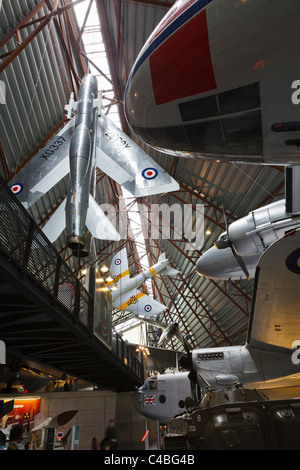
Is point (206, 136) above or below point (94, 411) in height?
above

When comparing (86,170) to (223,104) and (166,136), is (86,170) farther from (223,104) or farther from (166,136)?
(223,104)

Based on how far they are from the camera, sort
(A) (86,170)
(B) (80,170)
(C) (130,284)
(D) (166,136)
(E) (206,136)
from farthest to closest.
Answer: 1. (C) (130,284)
2. (A) (86,170)
3. (B) (80,170)
4. (D) (166,136)
5. (E) (206,136)

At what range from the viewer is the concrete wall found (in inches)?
622

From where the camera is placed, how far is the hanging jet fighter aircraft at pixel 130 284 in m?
23.7

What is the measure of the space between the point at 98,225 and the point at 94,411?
38.8 feet

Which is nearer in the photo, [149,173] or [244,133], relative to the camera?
[244,133]

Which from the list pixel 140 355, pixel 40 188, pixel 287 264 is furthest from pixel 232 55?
pixel 140 355

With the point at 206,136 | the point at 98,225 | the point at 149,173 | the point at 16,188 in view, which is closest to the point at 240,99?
the point at 206,136

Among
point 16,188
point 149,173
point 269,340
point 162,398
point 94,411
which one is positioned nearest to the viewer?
point 269,340

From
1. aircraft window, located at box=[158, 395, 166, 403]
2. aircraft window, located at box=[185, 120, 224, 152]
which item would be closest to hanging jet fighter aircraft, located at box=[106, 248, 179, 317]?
aircraft window, located at box=[158, 395, 166, 403]

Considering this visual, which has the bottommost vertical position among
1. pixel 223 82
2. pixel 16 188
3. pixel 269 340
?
pixel 269 340

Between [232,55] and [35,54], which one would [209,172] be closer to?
[35,54]

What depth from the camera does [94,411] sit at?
16484 mm

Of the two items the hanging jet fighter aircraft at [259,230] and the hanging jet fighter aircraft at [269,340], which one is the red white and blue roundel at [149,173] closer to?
the hanging jet fighter aircraft at [259,230]
